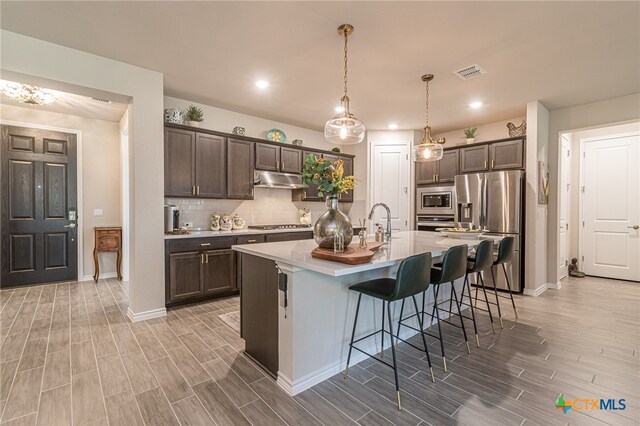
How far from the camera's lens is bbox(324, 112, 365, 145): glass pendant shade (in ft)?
8.99

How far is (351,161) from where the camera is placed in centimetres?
606

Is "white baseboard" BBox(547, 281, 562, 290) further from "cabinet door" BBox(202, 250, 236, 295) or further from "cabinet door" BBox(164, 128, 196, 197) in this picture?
"cabinet door" BBox(164, 128, 196, 197)

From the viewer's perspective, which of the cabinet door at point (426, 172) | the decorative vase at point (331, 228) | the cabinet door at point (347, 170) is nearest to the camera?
the decorative vase at point (331, 228)

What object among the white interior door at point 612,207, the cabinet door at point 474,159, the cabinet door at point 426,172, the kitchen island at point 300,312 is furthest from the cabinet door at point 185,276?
the white interior door at point 612,207

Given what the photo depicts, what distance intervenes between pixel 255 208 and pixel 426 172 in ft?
10.9

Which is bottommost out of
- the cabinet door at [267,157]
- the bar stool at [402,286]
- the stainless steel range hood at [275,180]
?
the bar stool at [402,286]

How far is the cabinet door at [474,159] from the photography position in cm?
486

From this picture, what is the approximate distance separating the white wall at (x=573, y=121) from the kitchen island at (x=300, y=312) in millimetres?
3474

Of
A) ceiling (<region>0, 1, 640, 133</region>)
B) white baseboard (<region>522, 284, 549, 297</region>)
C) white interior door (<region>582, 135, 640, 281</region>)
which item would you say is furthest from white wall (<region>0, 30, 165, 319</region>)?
white interior door (<region>582, 135, 640, 281</region>)

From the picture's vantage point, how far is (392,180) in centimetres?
584

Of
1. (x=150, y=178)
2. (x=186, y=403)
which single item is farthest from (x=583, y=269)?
(x=150, y=178)

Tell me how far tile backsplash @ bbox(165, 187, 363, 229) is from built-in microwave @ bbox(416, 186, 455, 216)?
1.30 meters

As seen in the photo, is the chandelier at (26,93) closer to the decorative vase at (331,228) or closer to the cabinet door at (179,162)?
the cabinet door at (179,162)

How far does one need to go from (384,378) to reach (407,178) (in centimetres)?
425
